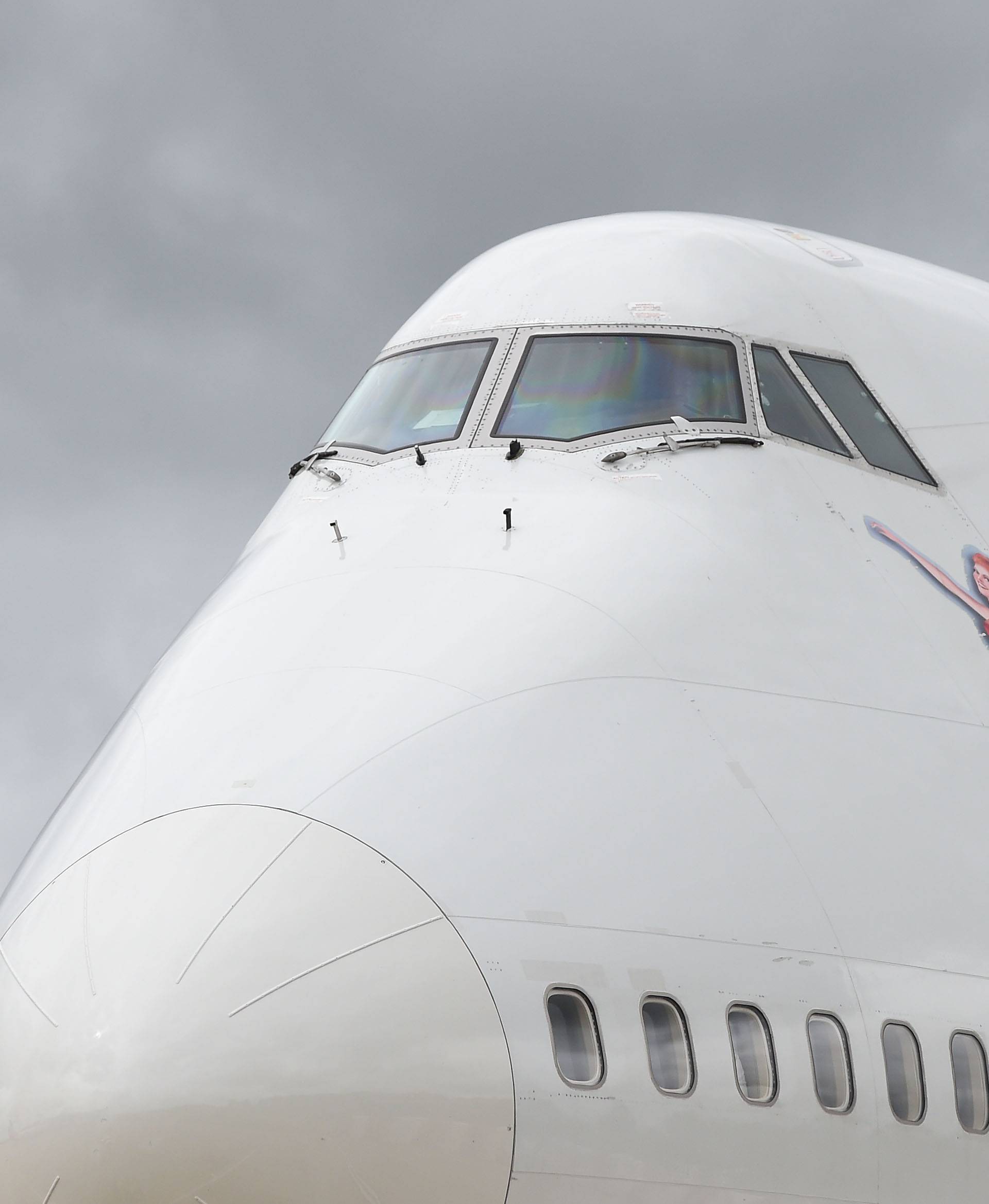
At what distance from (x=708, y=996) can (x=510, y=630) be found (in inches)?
76.7

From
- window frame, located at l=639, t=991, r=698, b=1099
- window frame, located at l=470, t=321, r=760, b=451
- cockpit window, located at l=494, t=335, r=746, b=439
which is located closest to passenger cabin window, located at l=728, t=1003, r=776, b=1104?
window frame, located at l=639, t=991, r=698, b=1099

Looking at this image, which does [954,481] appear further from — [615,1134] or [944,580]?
[615,1134]

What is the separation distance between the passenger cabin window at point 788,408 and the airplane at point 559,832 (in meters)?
0.03

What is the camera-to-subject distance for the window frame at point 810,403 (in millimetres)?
8859

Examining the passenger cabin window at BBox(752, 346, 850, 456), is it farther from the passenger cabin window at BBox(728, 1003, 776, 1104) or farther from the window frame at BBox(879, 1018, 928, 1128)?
the passenger cabin window at BBox(728, 1003, 776, 1104)

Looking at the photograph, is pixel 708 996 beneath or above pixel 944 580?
beneath

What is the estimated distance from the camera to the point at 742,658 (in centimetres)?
729

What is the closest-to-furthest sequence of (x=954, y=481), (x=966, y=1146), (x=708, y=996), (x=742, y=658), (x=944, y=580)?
(x=708, y=996), (x=966, y=1146), (x=742, y=658), (x=944, y=580), (x=954, y=481)

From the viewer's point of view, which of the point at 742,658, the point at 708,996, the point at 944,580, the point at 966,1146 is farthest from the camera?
the point at 944,580

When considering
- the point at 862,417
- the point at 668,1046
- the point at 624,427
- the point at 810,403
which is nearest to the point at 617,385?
the point at 624,427

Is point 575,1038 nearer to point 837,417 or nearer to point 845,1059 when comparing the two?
point 845,1059

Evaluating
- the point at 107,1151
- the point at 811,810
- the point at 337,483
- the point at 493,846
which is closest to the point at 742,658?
the point at 811,810

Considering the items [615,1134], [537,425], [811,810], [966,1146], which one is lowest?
[966,1146]

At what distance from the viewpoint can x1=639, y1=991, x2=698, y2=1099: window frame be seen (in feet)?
18.6
